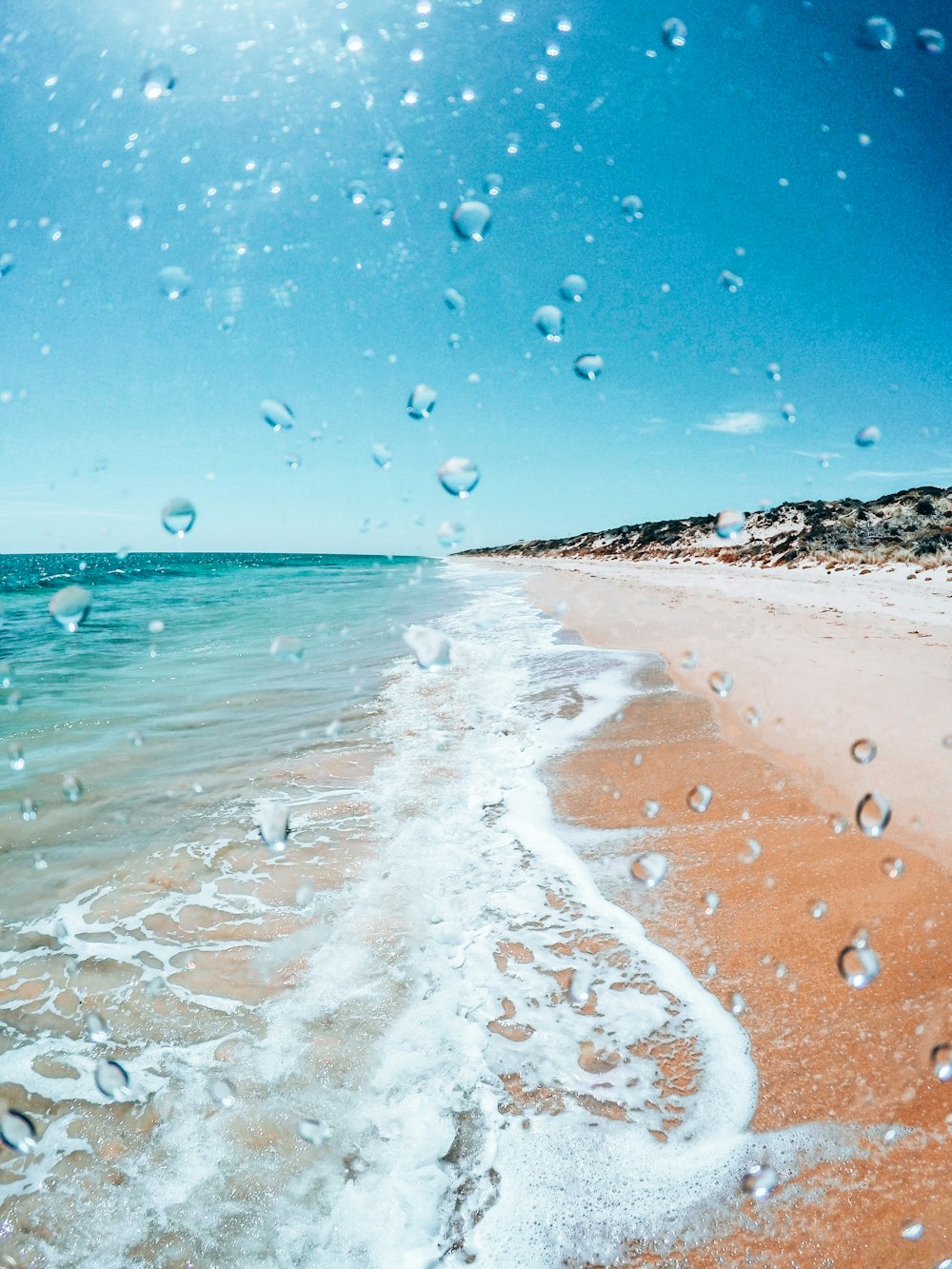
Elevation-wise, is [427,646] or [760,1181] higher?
[427,646]

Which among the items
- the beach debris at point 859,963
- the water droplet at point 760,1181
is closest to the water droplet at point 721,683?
the beach debris at point 859,963

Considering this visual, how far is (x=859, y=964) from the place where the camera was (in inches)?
101

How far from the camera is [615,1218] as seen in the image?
1752 mm

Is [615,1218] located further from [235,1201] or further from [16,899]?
[16,899]

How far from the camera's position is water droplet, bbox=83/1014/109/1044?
255cm

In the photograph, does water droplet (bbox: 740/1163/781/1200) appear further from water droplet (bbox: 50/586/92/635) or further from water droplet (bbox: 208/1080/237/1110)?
water droplet (bbox: 50/586/92/635)

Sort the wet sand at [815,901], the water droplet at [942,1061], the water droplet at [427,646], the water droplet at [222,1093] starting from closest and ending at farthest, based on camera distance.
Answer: the wet sand at [815,901] < the water droplet at [942,1061] < the water droplet at [222,1093] < the water droplet at [427,646]

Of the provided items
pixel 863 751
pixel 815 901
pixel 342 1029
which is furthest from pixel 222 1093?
pixel 863 751

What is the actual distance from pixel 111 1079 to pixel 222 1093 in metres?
0.49

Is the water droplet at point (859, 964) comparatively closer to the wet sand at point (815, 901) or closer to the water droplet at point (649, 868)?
the wet sand at point (815, 901)

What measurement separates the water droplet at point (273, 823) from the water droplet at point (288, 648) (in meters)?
5.92

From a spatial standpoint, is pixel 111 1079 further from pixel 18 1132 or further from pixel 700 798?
pixel 700 798

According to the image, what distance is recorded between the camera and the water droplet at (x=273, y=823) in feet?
13.4

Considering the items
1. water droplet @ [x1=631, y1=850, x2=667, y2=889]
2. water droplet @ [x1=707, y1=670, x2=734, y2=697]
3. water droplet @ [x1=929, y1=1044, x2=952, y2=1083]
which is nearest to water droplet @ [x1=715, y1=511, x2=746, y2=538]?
water droplet @ [x1=707, y1=670, x2=734, y2=697]
